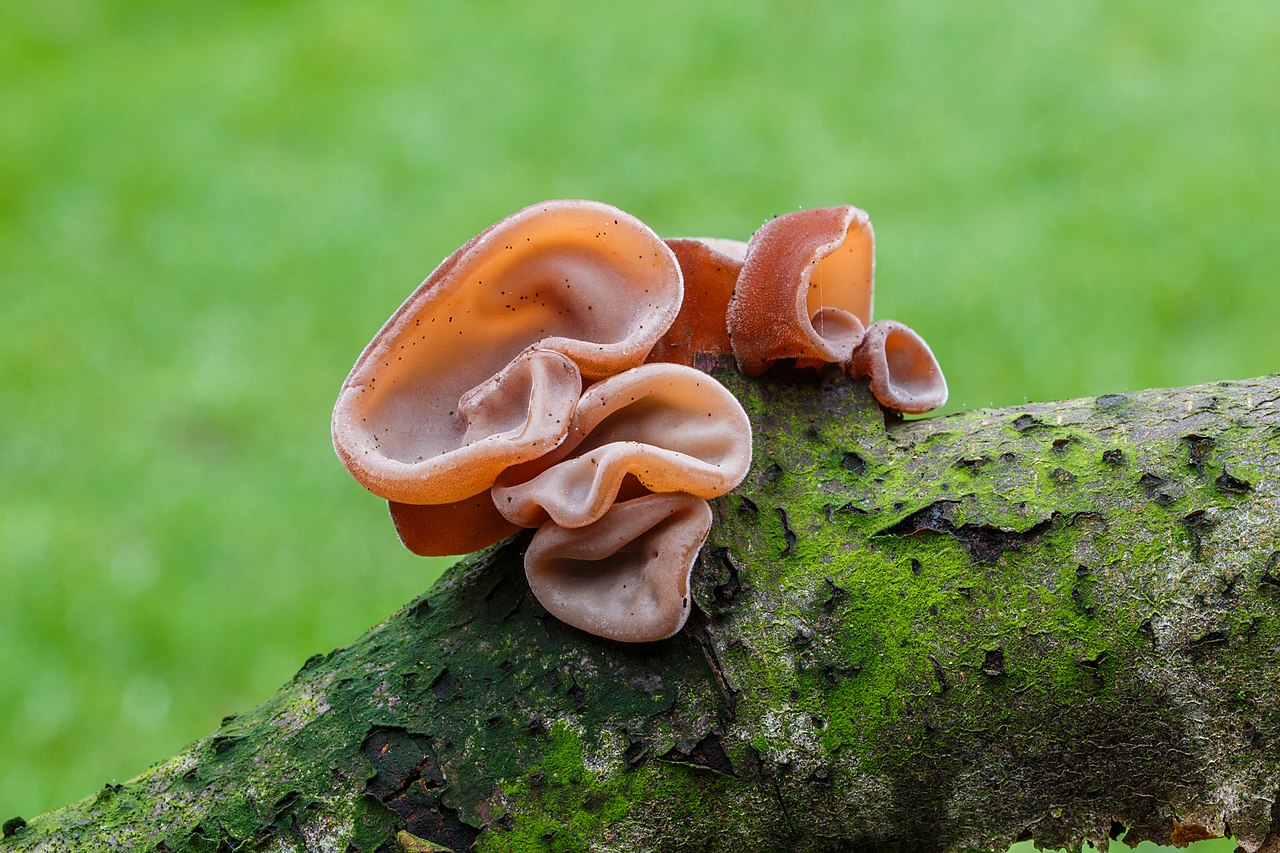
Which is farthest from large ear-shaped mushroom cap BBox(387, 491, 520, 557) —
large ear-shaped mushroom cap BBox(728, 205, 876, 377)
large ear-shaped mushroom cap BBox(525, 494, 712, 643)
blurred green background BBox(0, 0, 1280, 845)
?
blurred green background BBox(0, 0, 1280, 845)

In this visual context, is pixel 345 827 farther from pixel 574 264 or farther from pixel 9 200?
pixel 9 200

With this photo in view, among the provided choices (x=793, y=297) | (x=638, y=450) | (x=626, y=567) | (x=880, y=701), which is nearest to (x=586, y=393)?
(x=638, y=450)

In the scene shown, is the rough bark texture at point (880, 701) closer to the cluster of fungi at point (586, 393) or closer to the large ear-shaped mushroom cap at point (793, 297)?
the cluster of fungi at point (586, 393)

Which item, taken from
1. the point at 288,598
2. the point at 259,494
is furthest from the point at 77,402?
the point at 288,598

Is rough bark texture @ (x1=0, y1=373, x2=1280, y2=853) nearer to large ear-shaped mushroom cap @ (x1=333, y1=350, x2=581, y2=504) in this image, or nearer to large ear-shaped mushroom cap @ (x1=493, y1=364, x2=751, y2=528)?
large ear-shaped mushroom cap @ (x1=493, y1=364, x2=751, y2=528)

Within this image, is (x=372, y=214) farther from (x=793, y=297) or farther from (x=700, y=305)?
(x=793, y=297)

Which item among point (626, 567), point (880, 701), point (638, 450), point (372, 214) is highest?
point (372, 214)
